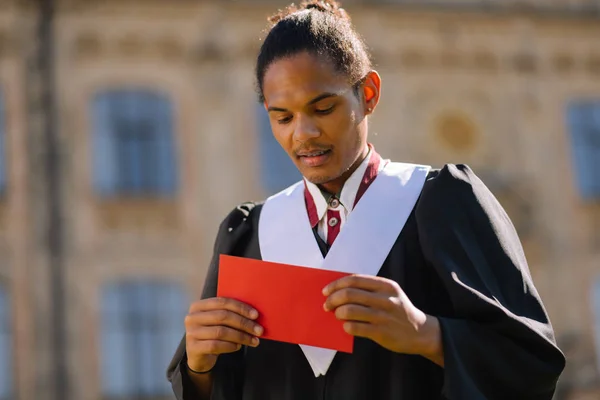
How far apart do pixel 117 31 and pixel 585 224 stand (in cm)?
836

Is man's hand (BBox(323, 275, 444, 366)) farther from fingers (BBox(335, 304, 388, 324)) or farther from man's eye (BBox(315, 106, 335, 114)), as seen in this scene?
man's eye (BBox(315, 106, 335, 114))

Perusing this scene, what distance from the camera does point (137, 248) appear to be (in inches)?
634

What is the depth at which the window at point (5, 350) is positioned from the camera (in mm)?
15055

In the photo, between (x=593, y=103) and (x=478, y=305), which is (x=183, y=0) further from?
(x=478, y=305)

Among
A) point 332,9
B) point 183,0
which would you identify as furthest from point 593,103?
point 332,9

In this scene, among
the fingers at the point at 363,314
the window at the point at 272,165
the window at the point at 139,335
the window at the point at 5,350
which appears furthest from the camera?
the window at the point at 272,165

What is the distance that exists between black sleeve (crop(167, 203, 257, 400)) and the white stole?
79mm

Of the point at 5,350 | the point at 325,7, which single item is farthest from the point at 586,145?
the point at 325,7

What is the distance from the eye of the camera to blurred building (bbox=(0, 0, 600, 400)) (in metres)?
15.6

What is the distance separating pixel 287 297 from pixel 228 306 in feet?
0.50

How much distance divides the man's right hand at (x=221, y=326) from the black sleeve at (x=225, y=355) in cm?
18

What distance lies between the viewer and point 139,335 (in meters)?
15.6

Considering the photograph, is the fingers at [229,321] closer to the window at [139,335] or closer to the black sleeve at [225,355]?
the black sleeve at [225,355]

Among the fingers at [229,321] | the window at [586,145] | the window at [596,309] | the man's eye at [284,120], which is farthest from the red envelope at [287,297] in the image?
the window at [586,145]
